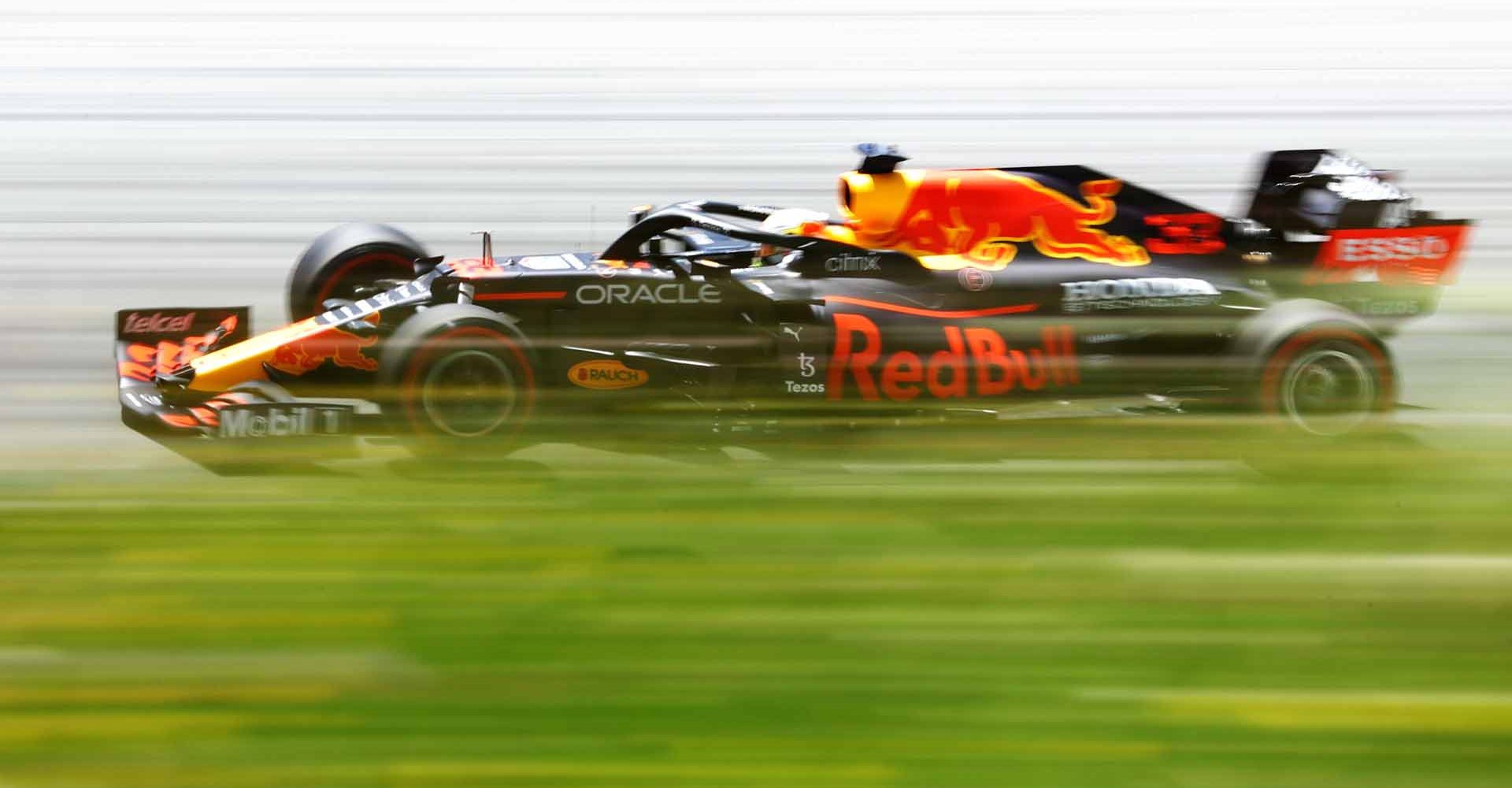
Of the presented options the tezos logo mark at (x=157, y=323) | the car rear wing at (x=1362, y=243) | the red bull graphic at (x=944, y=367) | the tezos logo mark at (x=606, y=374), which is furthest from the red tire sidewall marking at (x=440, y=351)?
the car rear wing at (x=1362, y=243)

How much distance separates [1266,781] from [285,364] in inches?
104

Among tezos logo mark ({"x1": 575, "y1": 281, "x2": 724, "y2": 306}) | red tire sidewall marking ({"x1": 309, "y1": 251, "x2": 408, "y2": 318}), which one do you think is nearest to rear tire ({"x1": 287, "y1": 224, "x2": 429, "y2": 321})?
red tire sidewall marking ({"x1": 309, "y1": 251, "x2": 408, "y2": 318})

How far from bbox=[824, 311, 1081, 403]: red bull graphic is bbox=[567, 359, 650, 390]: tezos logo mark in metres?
0.47

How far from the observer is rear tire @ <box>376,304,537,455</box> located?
11.1 ft

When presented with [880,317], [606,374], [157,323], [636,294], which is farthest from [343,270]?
[880,317]

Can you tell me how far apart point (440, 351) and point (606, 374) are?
0.35 m

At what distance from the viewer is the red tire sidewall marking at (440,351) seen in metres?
3.50

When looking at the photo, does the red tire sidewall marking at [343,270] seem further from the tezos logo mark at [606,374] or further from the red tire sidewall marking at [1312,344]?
the red tire sidewall marking at [1312,344]

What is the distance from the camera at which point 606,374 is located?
3709mm

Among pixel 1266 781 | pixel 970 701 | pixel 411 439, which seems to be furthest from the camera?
pixel 411 439

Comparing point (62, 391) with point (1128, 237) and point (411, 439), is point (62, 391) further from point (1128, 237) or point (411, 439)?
point (1128, 237)

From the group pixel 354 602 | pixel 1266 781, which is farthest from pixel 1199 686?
pixel 354 602

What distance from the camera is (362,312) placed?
398 centimetres

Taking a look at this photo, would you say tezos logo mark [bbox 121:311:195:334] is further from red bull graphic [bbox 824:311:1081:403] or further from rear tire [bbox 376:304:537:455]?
red bull graphic [bbox 824:311:1081:403]
